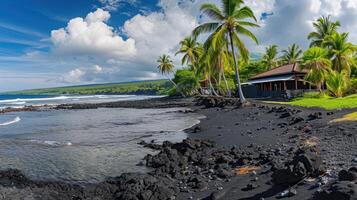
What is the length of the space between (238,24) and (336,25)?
86.5ft

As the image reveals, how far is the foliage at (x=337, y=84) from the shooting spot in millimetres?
30297

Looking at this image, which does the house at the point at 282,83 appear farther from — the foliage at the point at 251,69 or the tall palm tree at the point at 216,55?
the foliage at the point at 251,69

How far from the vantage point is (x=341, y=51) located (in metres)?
37.2

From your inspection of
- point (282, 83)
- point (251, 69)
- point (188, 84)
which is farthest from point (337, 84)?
point (188, 84)

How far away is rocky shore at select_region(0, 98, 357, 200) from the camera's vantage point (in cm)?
747

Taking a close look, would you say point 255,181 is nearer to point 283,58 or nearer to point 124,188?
point 124,188

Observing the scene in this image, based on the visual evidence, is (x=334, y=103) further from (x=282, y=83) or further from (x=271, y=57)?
(x=271, y=57)

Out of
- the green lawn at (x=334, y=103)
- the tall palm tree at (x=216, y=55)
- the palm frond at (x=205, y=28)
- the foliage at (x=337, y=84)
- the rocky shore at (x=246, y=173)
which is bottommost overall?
the rocky shore at (x=246, y=173)

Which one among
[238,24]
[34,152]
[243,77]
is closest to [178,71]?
[243,77]

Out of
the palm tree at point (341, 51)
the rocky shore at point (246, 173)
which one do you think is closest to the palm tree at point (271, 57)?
the palm tree at point (341, 51)

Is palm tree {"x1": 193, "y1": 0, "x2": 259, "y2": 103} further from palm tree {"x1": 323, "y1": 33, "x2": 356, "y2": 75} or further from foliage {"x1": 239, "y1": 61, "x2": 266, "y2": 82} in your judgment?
foliage {"x1": 239, "y1": 61, "x2": 266, "y2": 82}

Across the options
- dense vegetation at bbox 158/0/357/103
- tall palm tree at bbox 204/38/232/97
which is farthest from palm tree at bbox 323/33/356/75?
tall palm tree at bbox 204/38/232/97

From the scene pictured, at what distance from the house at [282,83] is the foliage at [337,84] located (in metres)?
4.81

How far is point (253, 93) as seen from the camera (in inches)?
1912
